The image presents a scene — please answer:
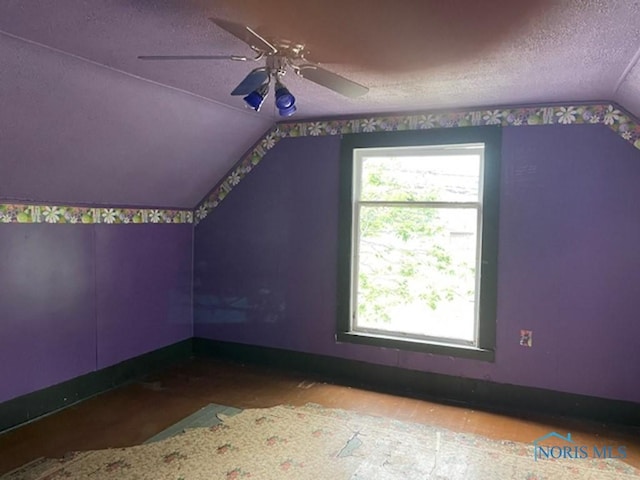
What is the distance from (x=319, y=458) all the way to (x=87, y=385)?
2.01 meters

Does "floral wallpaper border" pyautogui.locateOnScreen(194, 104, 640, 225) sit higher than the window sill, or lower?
higher

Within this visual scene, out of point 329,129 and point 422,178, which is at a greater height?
point 329,129

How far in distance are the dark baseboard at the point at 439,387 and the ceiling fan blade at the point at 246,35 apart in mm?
2900

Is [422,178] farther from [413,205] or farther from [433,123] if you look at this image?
[433,123]

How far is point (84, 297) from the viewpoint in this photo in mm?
3643

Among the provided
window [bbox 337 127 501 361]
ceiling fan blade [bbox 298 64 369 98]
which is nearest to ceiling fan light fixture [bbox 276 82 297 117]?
ceiling fan blade [bbox 298 64 369 98]

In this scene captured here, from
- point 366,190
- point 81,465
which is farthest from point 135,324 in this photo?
point 366,190

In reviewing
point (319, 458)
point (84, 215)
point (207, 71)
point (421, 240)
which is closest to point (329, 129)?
point (421, 240)

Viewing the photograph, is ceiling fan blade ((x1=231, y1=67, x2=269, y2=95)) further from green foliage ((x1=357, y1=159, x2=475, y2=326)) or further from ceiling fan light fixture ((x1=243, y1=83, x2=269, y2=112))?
green foliage ((x1=357, y1=159, x2=475, y2=326))

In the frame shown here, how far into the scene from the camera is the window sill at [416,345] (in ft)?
12.2

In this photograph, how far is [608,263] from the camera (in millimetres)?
3344

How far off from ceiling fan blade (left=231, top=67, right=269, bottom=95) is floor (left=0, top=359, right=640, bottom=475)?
90.8 inches

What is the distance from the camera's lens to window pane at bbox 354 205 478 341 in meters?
3.85

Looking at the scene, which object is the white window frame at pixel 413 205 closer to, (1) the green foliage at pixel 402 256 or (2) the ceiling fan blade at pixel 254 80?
(1) the green foliage at pixel 402 256
